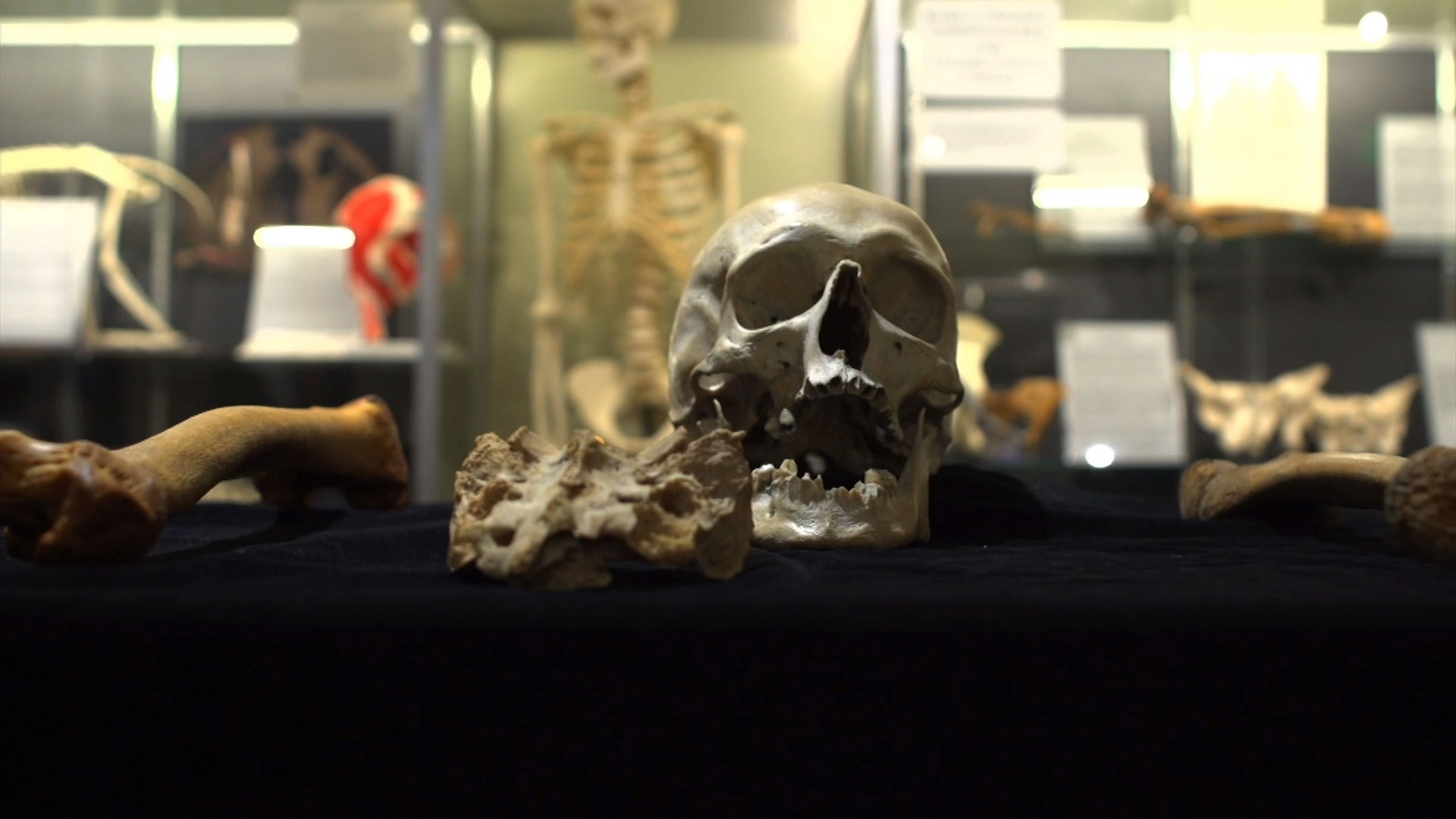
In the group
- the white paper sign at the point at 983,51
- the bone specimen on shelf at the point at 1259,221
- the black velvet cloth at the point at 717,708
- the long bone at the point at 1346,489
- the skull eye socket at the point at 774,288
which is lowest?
the black velvet cloth at the point at 717,708

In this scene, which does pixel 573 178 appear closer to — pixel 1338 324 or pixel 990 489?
pixel 990 489

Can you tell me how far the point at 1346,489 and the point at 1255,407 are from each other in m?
1.65

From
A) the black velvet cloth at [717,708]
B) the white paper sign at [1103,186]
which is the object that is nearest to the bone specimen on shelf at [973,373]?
the white paper sign at [1103,186]

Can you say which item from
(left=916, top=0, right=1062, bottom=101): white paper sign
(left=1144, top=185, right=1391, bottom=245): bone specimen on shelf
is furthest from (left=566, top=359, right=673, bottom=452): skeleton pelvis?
(left=1144, top=185, right=1391, bottom=245): bone specimen on shelf

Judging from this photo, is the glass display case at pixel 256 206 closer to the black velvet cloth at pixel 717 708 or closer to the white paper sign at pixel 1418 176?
the black velvet cloth at pixel 717 708

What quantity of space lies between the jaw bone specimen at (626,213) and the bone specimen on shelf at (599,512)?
1967 millimetres

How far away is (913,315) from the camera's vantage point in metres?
1.78

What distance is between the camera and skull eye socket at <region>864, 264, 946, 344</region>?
1.75m

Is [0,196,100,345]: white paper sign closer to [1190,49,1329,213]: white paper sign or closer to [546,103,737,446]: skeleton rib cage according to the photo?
[546,103,737,446]: skeleton rib cage

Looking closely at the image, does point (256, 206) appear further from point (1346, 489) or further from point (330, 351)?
point (1346, 489)

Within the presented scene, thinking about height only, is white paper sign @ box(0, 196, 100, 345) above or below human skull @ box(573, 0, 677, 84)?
below

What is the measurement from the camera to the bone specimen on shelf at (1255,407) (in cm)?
322

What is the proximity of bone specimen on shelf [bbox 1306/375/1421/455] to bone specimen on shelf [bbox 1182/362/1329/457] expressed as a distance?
4cm

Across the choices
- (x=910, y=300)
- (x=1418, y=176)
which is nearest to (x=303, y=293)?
(x=910, y=300)
